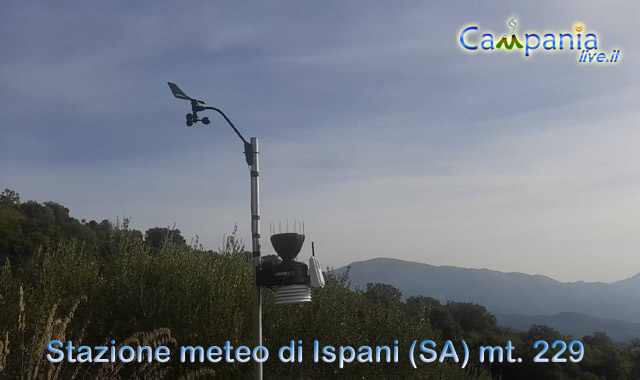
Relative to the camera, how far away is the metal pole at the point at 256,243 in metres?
8.74

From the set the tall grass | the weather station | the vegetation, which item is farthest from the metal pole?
the tall grass

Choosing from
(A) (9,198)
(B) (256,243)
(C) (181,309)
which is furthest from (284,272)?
(A) (9,198)

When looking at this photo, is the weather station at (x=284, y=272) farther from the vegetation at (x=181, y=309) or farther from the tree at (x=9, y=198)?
the tree at (x=9, y=198)

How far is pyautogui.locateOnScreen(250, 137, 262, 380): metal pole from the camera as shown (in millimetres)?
8742

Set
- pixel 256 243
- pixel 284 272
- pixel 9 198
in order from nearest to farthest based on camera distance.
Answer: pixel 284 272 < pixel 256 243 < pixel 9 198

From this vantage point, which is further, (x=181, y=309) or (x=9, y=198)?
(x=9, y=198)

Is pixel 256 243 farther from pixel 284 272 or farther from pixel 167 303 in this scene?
pixel 167 303

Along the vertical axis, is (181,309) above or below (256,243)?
below

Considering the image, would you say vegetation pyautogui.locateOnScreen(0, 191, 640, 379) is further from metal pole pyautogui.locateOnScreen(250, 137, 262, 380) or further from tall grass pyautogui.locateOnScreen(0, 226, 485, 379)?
metal pole pyautogui.locateOnScreen(250, 137, 262, 380)

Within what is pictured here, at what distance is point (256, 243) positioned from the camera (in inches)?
350

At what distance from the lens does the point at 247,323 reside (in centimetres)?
1541

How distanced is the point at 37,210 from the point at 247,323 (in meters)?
52.7

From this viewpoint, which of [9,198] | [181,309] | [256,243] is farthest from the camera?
[9,198]

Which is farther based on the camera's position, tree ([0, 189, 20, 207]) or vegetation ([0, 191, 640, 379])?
tree ([0, 189, 20, 207])
